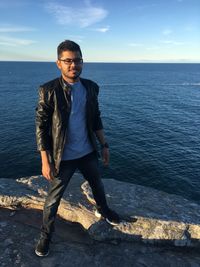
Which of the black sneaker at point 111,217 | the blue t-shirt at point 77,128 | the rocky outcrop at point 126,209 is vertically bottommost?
the rocky outcrop at point 126,209

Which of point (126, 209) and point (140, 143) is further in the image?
point (140, 143)

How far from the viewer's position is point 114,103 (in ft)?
238

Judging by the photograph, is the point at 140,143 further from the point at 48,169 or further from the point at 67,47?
the point at 67,47

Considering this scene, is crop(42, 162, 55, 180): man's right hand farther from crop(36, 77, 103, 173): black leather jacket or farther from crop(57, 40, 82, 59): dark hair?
crop(57, 40, 82, 59): dark hair

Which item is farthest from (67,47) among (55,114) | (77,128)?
(77,128)

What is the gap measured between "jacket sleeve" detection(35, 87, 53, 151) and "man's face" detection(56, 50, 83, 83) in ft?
2.24

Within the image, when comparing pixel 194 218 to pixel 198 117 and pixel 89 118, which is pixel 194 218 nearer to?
pixel 89 118

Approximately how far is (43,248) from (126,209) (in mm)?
3227

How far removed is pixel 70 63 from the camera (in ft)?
21.6

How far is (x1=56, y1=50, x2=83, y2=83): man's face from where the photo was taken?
258 inches

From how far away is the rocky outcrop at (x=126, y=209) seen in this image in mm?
8656

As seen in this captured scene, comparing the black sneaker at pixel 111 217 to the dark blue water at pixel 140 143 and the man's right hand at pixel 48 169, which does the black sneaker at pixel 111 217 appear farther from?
the dark blue water at pixel 140 143

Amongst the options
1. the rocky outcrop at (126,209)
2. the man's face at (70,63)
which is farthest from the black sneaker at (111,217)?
the man's face at (70,63)

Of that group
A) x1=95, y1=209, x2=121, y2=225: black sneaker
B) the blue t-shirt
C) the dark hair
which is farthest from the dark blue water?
the dark hair
